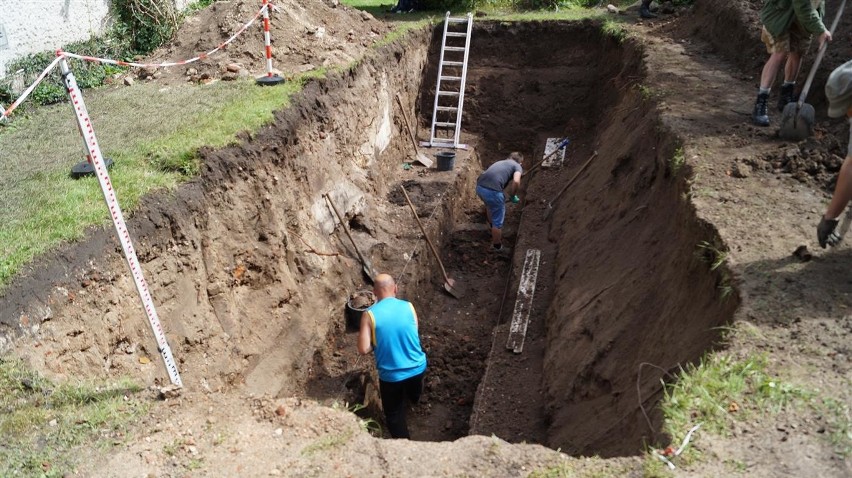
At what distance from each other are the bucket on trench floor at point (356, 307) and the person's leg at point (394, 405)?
190 cm

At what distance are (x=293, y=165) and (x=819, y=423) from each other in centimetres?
649

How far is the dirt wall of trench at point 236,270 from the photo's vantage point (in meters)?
5.38

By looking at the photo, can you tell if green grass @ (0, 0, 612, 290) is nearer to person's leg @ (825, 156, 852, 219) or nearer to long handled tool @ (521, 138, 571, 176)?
long handled tool @ (521, 138, 571, 176)

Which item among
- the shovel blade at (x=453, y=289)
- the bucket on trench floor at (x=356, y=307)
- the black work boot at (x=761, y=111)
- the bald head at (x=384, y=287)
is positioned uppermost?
the black work boot at (x=761, y=111)

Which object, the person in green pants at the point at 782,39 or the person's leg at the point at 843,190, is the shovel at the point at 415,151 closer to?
the person in green pants at the point at 782,39

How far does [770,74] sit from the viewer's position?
765cm

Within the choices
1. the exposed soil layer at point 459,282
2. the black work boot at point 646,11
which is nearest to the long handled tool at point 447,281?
the exposed soil layer at point 459,282

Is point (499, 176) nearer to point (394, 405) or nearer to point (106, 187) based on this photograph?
point (394, 405)

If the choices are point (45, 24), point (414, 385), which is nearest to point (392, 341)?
point (414, 385)

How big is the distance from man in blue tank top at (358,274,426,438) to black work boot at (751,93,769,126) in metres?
4.92

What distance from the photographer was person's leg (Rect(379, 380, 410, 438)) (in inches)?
247

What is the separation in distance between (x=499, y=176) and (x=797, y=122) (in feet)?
14.5

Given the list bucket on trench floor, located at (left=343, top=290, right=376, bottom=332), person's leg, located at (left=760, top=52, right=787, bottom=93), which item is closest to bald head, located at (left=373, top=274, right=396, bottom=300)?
bucket on trench floor, located at (left=343, top=290, right=376, bottom=332)

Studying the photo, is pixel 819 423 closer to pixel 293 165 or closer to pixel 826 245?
pixel 826 245
